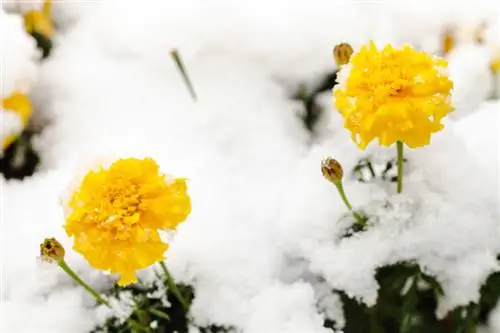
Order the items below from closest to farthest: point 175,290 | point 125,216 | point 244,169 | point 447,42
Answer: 1. point 125,216
2. point 175,290
3. point 244,169
4. point 447,42

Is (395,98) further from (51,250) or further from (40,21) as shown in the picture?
(40,21)

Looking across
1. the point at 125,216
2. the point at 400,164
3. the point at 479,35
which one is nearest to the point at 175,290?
the point at 125,216

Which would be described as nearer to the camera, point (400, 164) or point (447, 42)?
point (400, 164)

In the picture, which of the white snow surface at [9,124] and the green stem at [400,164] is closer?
the green stem at [400,164]

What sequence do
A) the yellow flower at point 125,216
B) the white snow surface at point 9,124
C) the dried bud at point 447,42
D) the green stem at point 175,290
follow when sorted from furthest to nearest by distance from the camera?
1. the dried bud at point 447,42
2. the white snow surface at point 9,124
3. the green stem at point 175,290
4. the yellow flower at point 125,216

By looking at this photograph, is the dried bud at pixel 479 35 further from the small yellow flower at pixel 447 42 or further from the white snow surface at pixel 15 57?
the white snow surface at pixel 15 57

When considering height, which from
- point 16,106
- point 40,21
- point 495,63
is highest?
point 40,21

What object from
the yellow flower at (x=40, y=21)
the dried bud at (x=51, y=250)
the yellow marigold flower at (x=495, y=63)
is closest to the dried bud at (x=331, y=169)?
the dried bud at (x=51, y=250)

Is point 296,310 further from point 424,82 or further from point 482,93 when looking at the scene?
point 482,93

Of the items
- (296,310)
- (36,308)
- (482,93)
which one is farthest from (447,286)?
(36,308)
